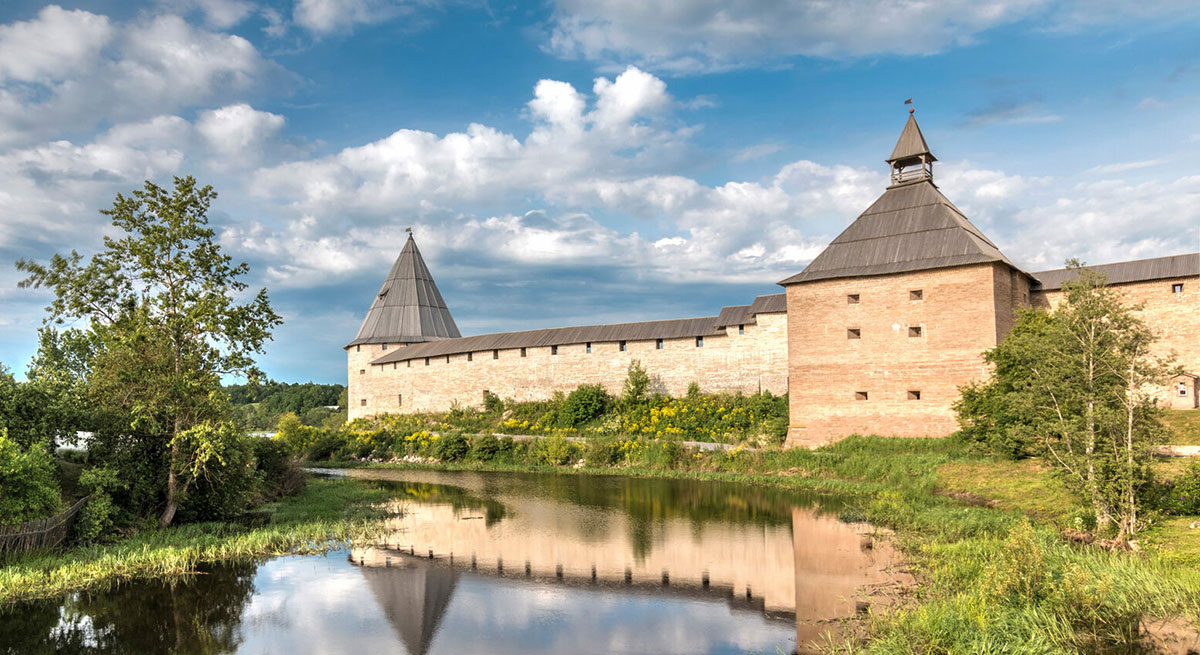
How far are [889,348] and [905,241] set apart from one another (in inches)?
120

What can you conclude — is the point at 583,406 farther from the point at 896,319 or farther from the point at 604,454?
the point at 896,319

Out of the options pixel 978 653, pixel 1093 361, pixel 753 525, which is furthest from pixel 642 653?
pixel 1093 361

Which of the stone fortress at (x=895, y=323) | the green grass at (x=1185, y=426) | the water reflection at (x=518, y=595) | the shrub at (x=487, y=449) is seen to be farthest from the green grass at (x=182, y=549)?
the green grass at (x=1185, y=426)

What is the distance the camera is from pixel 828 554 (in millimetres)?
9344

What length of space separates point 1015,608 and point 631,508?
26.8 ft

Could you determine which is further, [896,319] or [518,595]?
[896,319]

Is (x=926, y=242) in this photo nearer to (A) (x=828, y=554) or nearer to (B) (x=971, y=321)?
(B) (x=971, y=321)

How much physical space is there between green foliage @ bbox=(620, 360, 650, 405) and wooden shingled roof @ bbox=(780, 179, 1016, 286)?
6872 millimetres

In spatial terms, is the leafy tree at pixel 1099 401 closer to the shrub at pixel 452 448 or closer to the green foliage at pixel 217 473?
the green foliage at pixel 217 473

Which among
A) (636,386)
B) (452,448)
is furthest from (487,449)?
(636,386)

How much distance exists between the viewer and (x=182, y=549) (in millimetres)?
9312

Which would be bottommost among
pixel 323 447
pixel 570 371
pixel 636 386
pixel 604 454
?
pixel 323 447

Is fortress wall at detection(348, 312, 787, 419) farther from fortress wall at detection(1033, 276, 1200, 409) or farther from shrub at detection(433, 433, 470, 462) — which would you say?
fortress wall at detection(1033, 276, 1200, 409)

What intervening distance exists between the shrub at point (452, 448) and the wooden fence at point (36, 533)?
570 inches
